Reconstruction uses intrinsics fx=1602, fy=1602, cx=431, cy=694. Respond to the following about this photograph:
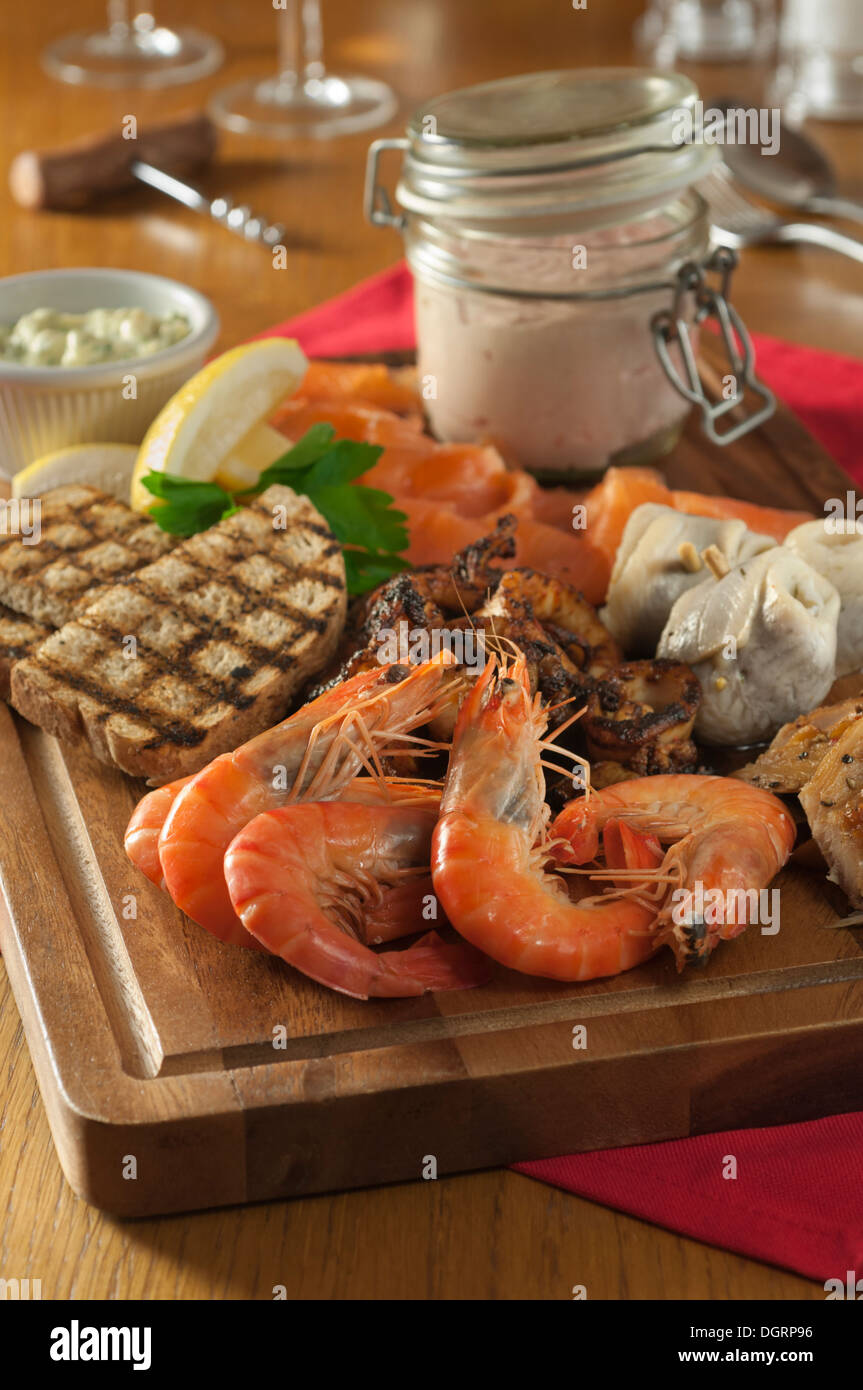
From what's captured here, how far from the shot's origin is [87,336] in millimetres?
3150

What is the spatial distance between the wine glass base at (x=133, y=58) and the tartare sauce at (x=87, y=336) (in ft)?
8.98

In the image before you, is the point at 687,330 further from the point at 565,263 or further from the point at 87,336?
the point at 87,336

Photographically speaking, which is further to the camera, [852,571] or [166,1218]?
[852,571]

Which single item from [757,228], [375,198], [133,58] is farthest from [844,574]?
[133,58]

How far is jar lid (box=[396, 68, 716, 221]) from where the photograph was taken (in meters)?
2.92

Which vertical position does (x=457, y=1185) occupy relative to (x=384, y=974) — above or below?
below

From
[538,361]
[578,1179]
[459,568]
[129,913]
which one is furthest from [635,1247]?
[538,361]

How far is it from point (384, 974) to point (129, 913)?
39cm

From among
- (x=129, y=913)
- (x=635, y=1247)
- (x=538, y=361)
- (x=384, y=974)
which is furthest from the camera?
(x=538, y=361)

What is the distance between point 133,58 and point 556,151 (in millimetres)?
3404

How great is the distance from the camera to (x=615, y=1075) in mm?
1923

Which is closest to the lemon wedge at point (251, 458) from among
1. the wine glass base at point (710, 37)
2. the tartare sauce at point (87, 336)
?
the tartare sauce at point (87, 336)

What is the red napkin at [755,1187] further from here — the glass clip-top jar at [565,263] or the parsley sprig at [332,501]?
the glass clip-top jar at [565,263]

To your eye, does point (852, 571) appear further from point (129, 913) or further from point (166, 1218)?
point (166, 1218)
